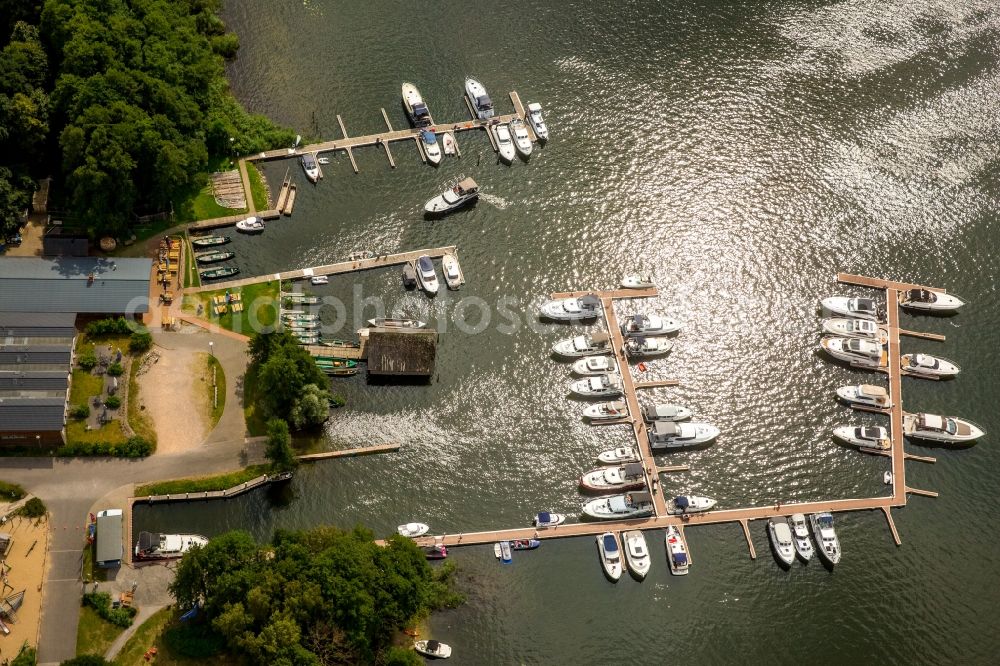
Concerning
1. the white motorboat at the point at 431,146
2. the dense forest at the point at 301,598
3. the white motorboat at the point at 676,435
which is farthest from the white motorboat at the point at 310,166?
the white motorboat at the point at 676,435

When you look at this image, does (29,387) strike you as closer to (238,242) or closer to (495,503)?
(238,242)

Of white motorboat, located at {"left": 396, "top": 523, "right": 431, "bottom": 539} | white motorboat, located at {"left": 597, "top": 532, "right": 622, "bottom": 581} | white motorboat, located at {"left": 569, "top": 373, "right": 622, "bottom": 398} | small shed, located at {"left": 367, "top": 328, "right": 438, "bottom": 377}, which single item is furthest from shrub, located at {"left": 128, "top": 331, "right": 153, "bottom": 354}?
white motorboat, located at {"left": 597, "top": 532, "right": 622, "bottom": 581}

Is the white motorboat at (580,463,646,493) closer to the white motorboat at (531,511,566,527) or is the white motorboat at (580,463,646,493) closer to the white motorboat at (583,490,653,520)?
the white motorboat at (583,490,653,520)

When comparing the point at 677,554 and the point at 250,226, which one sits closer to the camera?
the point at 677,554

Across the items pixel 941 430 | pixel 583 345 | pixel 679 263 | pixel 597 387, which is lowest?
pixel 941 430

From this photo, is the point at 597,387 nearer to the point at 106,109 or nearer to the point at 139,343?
the point at 139,343

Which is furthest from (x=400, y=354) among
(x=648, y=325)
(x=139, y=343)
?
(x=648, y=325)

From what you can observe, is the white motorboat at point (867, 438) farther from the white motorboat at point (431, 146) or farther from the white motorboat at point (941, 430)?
the white motorboat at point (431, 146)
